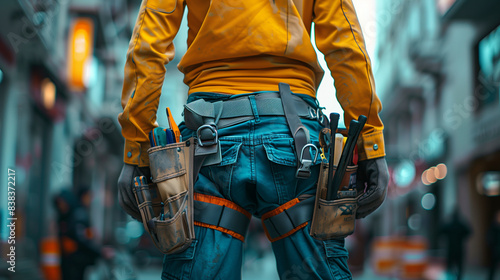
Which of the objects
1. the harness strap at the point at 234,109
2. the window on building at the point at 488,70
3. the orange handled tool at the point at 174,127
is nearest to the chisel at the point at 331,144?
the harness strap at the point at 234,109

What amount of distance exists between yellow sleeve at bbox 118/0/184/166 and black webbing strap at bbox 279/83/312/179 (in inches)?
18.5

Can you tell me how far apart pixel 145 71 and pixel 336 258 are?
3.16 feet

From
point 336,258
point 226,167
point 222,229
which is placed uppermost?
point 226,167

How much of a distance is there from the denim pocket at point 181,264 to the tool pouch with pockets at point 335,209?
1.40ft

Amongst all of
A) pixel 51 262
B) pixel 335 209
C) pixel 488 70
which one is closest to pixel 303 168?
pixel 335 209

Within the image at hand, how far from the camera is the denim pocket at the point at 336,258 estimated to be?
83.1 inches

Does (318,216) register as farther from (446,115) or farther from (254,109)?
(446,115)

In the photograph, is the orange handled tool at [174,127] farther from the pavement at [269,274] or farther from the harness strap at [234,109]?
the pavement at [269,274]

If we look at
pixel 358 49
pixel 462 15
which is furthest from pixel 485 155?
pixel 358 49

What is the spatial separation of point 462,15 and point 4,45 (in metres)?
12.2

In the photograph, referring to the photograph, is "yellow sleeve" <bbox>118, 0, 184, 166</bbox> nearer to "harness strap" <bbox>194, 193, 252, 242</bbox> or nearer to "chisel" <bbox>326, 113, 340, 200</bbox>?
"harness strap" <bbox>194, 193, 252, 242</bbox>

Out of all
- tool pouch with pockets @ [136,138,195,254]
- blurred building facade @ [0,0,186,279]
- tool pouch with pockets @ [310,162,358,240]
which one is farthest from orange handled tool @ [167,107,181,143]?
blurred building facade @ [0,0,186,279]

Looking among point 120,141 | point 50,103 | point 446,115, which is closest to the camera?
point 50,103

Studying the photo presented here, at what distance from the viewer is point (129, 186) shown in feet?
7.30
